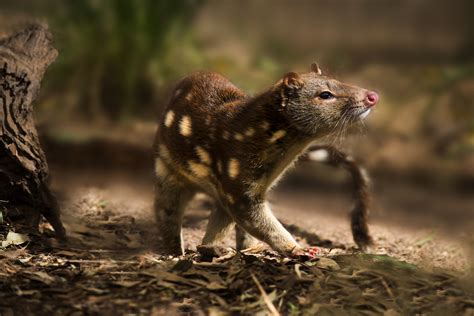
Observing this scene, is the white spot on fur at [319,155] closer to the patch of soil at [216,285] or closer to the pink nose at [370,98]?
the pink nose at [370,98]

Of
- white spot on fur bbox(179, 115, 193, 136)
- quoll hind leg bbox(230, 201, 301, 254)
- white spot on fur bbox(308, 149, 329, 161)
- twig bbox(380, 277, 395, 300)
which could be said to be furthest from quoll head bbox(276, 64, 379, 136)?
twig bbox(380, 277, 395, 300)

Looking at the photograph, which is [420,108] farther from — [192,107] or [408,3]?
[192,107]

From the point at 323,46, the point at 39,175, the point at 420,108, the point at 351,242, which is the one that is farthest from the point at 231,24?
the point at 39,175

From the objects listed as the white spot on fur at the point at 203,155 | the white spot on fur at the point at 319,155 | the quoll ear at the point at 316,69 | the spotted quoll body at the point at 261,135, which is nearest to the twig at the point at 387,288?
the spotted quoll body at the point at 261,135

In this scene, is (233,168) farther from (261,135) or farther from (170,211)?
(170,211)

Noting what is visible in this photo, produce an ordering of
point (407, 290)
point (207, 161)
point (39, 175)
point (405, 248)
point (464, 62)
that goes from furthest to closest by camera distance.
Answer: point (464, 62) → point (405, 248) → point (207, 161) → point (39, 175) → point (407, 290)

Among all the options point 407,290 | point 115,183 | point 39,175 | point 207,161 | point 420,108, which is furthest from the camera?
point 420,108

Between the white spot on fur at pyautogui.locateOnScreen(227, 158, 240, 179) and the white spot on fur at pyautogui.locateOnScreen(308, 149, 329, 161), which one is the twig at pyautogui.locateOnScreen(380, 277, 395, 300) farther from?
the white spot on fur at pyautogui.locateOnScreen(308, 149, 329, 161)
